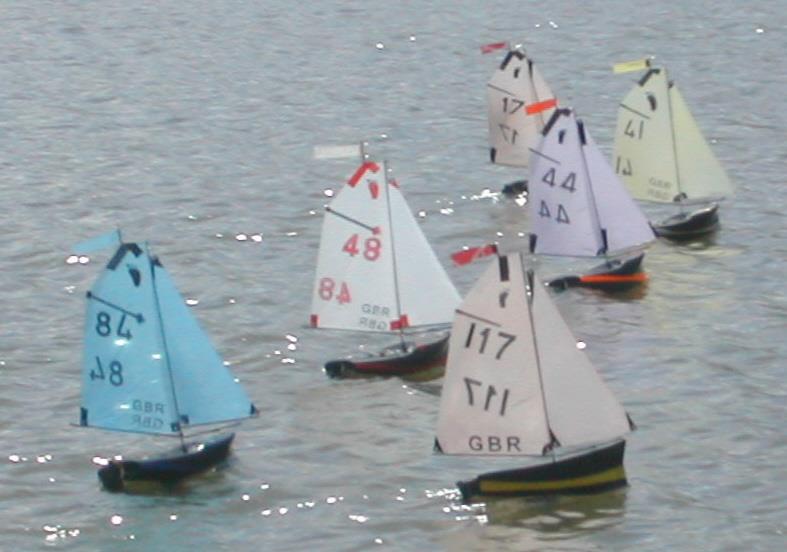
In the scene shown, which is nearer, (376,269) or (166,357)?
(166,357)

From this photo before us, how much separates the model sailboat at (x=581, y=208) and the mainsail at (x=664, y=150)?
561cm

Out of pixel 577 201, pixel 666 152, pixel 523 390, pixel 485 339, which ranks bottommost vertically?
pixel 523 390

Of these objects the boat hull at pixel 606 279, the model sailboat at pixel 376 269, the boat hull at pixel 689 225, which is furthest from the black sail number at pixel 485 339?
the boat hull at pixel 689 225

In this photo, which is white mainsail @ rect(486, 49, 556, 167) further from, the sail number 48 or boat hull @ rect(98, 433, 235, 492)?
boat hull @ rect(98, 433, 235, 492)

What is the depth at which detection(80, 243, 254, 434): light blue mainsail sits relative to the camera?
45812 millimetres

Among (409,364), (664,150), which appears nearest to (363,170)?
(409,364)

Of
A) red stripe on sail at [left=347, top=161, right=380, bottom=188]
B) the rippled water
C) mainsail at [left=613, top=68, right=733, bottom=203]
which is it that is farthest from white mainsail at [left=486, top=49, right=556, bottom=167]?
red stripe on sail at [left=347, top=161, right=380, bottom=188]

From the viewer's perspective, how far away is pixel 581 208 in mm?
58906

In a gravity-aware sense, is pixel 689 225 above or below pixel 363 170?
below

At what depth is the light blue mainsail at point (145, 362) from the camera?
4581 centimetres

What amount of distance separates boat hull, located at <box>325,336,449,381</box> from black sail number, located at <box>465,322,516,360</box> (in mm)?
7396

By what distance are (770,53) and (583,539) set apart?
53.7m

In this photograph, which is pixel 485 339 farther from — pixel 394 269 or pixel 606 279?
pixel 606 279

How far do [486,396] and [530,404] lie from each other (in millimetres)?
826
